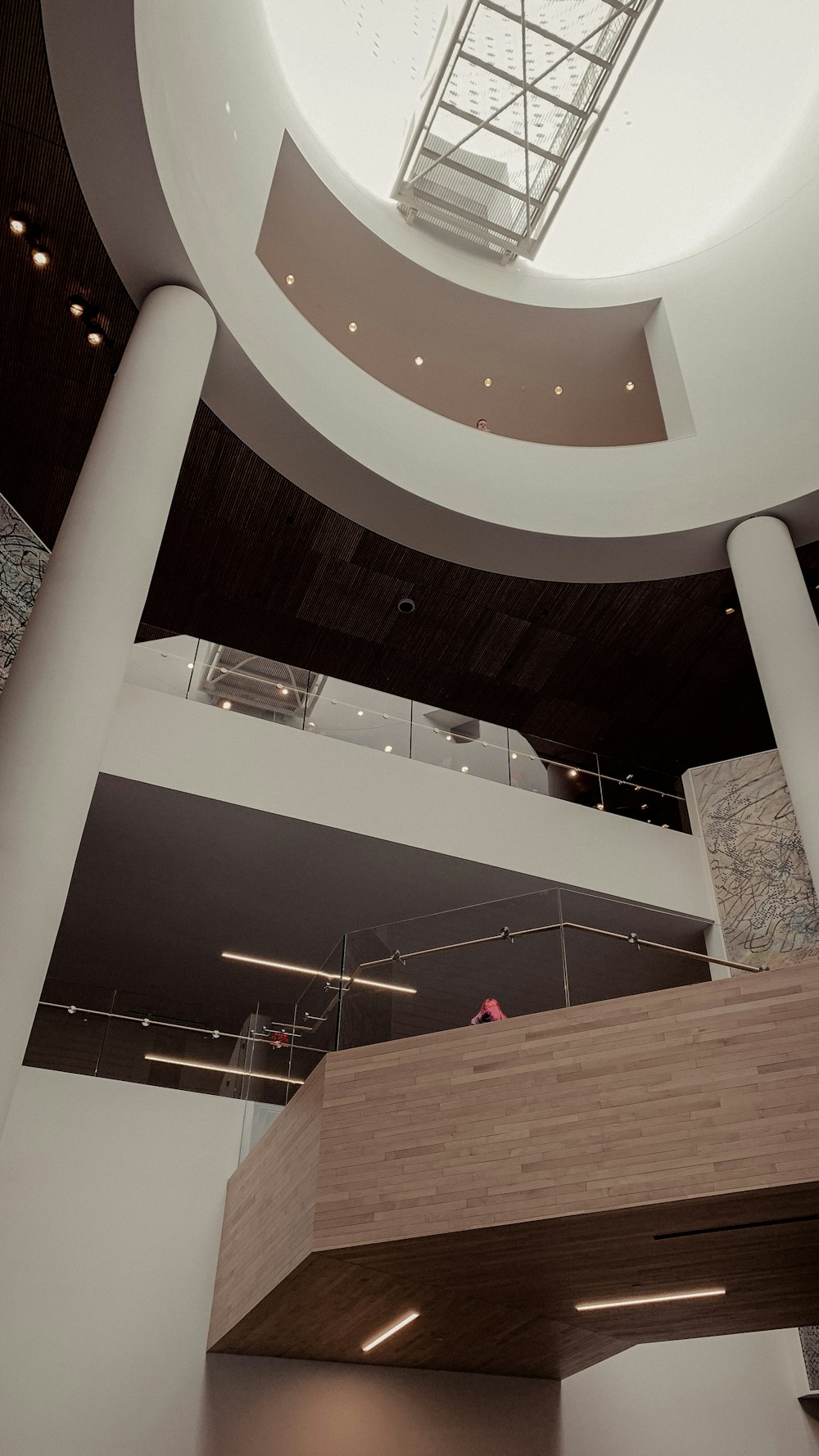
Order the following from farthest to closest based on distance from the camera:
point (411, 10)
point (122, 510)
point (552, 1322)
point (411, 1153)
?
point (411, 10) → point (552, 1322) → point (122, 510) → point (411, 1153)

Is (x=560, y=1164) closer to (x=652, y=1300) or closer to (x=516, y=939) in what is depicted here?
(x=516, y=939)

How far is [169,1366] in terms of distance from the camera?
6809 mm

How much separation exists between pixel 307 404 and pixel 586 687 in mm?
4707

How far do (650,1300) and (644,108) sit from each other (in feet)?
40.1

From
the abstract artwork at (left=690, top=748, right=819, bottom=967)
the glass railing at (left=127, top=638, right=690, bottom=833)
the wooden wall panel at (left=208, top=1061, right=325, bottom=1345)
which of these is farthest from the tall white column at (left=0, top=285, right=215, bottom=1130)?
Result: the abstract artwork at (left=690, top=748, right=819, bottom=967)

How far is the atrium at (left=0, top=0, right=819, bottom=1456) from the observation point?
5398 millimetres

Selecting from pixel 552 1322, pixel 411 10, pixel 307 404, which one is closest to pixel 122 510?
pixel 307 404

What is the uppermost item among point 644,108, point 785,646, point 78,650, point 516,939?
point 644,108

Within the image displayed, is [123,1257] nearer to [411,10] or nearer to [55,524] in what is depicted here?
[55,524]

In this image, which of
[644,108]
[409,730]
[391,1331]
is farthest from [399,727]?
[644,108]

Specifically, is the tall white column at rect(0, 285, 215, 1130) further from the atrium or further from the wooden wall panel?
the wooden wall panel

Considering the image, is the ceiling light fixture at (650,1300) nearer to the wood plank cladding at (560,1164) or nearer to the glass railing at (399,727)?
the wood plank cladding at (560,1164)

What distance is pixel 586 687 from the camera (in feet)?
39.9

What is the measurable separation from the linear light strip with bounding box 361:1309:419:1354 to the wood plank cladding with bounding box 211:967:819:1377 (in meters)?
0.22
